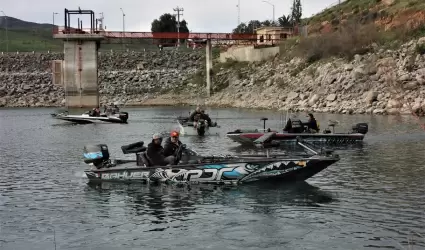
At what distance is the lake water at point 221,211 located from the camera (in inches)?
592

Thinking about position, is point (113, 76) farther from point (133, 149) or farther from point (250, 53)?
point (133, 149)

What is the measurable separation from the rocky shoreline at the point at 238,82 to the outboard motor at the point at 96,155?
26.7 meters

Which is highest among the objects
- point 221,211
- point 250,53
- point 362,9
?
point 362,9

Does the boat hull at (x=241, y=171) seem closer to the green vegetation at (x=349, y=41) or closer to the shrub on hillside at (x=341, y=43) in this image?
the green vegetation at (x=349, y=41)

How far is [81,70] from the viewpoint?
90312mm

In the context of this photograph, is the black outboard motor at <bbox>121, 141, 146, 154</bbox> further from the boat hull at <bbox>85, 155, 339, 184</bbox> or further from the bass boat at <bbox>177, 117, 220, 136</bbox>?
the bass boat at <bbox>177, 117, 220, 136</bbox>

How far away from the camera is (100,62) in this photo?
126 meters

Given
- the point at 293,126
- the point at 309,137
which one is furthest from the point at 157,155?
the point at 293,126

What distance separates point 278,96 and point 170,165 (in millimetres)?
60733

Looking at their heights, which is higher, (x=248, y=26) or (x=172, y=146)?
(x=248, y=26)

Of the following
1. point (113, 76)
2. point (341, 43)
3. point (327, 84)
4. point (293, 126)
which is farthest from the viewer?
point (113, 76)

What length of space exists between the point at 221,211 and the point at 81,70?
75.4 m

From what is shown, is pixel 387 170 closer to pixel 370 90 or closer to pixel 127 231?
pixel 127 231

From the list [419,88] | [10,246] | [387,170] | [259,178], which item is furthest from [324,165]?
[419,88]
